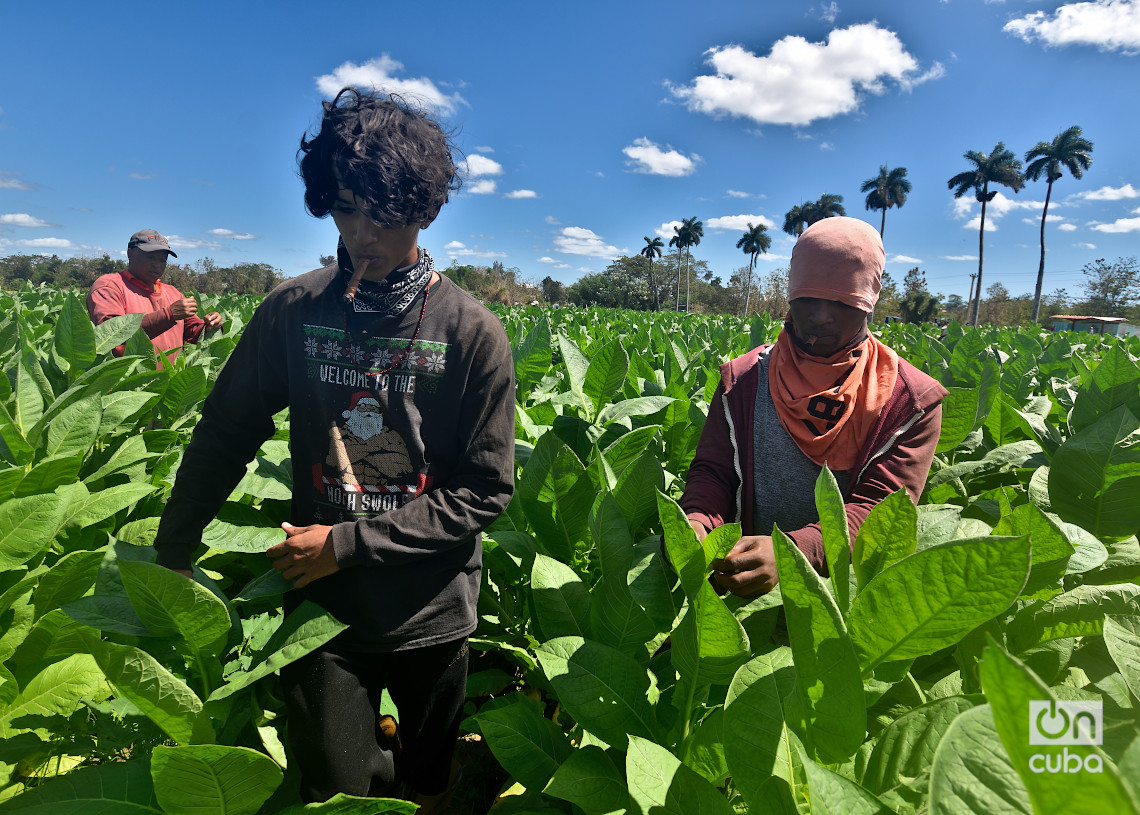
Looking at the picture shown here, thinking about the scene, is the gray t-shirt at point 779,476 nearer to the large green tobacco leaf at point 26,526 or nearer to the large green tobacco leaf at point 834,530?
the large green tobacco leaf at point 834,530

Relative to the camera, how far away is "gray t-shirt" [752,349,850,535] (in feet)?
6.34

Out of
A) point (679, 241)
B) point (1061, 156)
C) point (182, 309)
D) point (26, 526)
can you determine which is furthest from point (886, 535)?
point (679, 241)

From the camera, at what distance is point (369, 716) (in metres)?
1.72

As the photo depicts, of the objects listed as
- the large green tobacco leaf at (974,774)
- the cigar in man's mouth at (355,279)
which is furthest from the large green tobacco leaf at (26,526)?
the large green tobacco leaf at (974,774)

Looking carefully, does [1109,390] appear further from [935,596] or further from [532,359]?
[532,359]

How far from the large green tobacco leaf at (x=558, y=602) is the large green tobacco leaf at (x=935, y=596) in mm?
709

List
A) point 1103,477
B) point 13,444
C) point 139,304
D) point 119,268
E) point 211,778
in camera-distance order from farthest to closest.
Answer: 1. point 119,268
2. point 139,304
3. point 13,444
4. point 1103,477
5. point 211,778

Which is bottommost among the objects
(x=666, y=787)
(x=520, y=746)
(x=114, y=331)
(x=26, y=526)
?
(x=520, y=746)

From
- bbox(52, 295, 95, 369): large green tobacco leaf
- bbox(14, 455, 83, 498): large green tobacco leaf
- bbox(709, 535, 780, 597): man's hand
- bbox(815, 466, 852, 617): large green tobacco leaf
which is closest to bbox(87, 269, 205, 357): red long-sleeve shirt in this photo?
bbox(52, 295, 95, 369): large green tobacco leaf

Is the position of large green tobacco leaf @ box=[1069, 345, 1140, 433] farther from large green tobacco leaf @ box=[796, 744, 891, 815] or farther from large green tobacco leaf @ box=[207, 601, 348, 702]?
large green tobacco leaf @ box=[207, 601, 348, 702]

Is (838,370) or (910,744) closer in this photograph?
(910,744)

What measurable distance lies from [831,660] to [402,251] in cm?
138

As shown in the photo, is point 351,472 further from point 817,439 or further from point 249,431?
point 817,439

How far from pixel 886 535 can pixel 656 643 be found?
67cm
